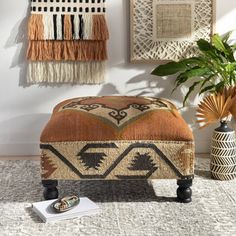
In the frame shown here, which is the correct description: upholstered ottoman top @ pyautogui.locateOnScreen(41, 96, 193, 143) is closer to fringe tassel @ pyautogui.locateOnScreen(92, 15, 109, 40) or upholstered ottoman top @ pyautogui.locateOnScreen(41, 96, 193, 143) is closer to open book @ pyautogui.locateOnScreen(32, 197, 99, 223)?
open book @ pyautogui.locateOnScreen(32, 197, 99, 223)

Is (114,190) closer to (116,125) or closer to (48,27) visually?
(116,125)

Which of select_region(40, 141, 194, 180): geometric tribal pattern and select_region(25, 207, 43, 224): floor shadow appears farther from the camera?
Result: select_region(40, 141, 194, 180): geometric tribal pattern

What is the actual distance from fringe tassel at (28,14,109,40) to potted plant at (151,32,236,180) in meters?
0.45

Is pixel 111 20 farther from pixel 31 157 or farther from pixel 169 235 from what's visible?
pixel 169 235

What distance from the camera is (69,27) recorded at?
3.28 m

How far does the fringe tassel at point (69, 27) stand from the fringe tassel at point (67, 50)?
34 mm

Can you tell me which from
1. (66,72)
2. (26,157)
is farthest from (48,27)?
(26,157)

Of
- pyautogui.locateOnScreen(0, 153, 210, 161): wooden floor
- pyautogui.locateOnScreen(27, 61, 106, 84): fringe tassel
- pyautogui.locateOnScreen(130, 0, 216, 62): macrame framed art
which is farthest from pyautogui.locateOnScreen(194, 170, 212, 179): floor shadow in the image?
pyautogui.locateOnScreen(27, 61, 106, 84): fringe tassel

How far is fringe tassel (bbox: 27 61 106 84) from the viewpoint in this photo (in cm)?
334

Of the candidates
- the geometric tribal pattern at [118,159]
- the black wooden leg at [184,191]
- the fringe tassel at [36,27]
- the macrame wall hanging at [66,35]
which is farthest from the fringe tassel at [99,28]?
the black wooden leg at [184,191]

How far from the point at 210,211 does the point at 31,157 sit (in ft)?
4.55

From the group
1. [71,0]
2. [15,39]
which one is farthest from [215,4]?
[15,39]

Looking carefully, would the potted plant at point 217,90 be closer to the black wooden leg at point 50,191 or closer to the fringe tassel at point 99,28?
the fringe tassel at point 99,28

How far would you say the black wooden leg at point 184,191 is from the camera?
251 cm
